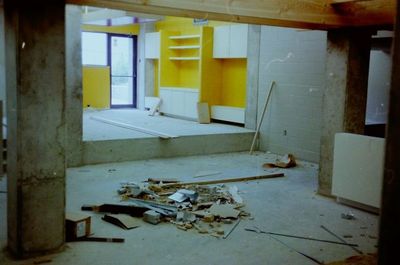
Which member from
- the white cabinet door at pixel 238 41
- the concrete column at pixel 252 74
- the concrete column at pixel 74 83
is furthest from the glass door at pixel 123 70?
the concrete column at pixel 74 83

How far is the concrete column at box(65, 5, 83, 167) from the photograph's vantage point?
6.24m

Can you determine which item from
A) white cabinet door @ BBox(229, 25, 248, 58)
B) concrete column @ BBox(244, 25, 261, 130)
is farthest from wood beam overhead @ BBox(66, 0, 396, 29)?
white cabinet door @ BBox(229, 25, 248, 58)

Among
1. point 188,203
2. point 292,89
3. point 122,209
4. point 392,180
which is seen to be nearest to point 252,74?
point 292,89

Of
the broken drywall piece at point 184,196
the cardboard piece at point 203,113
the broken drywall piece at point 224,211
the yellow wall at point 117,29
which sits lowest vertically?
the broken drywall piece at point 224,211

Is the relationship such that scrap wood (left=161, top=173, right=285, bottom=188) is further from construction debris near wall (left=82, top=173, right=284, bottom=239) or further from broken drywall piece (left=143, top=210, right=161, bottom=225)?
broken drywall piece (left=143, top=210, right=161, bottom=225)

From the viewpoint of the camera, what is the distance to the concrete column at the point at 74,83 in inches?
246

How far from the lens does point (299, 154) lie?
306 inches

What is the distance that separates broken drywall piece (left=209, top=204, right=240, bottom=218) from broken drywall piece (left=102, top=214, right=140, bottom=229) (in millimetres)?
809

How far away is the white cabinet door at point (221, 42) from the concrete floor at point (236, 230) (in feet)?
11.8

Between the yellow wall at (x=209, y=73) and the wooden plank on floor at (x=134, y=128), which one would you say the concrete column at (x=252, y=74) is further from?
the wooden plank on floor at (x=134, y=128)

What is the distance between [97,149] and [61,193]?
11.0ft

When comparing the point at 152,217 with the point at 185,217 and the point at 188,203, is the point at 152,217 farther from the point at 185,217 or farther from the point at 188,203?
the point at 188,203

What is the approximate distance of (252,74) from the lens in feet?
28.4

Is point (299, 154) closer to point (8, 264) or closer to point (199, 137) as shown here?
point (199, 137)
